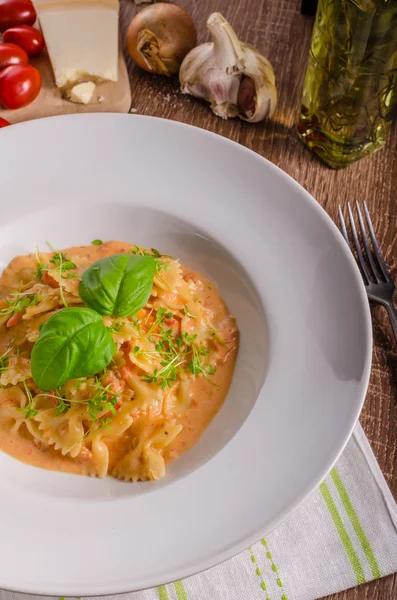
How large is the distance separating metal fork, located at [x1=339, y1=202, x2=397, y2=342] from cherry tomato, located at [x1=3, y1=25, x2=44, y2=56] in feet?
7.88

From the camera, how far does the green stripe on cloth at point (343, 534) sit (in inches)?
102

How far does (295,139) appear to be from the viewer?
4055 millimetres

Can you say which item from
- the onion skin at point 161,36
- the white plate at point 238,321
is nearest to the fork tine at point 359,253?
the white plate at point 238,321

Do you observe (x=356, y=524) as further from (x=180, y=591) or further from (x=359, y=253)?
(x=359, y=253)

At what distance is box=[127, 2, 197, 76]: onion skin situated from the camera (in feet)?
13.3

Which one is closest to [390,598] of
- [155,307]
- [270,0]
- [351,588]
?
[351,588]

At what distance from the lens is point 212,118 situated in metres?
4.13

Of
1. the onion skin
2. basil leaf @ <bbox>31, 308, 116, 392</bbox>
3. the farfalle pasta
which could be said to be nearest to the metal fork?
the farfalle pasta

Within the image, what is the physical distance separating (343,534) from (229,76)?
8.79 ft

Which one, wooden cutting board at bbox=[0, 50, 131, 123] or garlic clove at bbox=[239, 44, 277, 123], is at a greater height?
garlic clove at bbox=[239, 44, 277, 123]

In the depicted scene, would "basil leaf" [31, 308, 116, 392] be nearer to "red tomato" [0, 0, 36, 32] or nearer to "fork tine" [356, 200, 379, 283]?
"fork tine" [356, 200, 379, 283]

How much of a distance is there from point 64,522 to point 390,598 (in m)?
1.33

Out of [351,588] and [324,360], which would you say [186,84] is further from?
[351,588]

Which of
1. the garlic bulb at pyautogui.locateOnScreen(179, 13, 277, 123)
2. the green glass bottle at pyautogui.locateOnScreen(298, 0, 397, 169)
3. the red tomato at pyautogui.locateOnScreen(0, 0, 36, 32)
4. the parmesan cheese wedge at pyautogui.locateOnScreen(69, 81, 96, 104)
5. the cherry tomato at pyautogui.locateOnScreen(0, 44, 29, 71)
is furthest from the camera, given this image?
the red tomato at pyautogui.locateOnScreen(0, 0, 36, 32)
